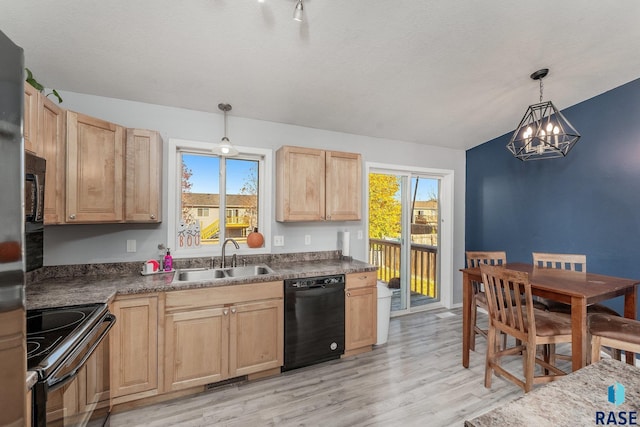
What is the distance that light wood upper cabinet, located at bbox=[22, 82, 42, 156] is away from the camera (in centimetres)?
162

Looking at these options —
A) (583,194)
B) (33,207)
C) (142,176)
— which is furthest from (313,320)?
(583,194)

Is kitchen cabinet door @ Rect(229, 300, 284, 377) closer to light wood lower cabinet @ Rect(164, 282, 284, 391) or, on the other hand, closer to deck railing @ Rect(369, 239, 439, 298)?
light wood lower cabinet @ Rect(164, 282, 284, 391)

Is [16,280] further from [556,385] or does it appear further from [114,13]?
[114,13]

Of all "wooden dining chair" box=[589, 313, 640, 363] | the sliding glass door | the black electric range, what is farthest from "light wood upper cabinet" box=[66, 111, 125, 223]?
"wooden dining chair" box=[589, 313, 640, 363]

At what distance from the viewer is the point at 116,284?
2.11 m

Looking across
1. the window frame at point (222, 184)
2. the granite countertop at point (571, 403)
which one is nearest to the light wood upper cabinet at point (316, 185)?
the window frame at point (222, 184)

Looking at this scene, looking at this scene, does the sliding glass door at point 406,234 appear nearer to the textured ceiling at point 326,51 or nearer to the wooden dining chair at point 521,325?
the textured ceiling at point 326,51

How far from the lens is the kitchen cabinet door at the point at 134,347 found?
198 centimetres

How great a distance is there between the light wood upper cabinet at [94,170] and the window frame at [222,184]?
0.47m

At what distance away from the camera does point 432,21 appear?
A: 6.59ft

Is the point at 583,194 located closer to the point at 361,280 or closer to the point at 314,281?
the point at 361,280

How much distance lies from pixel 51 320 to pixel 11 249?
1.10m

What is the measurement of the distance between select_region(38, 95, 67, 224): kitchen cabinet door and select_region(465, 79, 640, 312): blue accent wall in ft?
14.8

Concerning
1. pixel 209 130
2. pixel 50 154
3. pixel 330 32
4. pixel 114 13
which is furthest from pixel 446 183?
pixel 50 154
